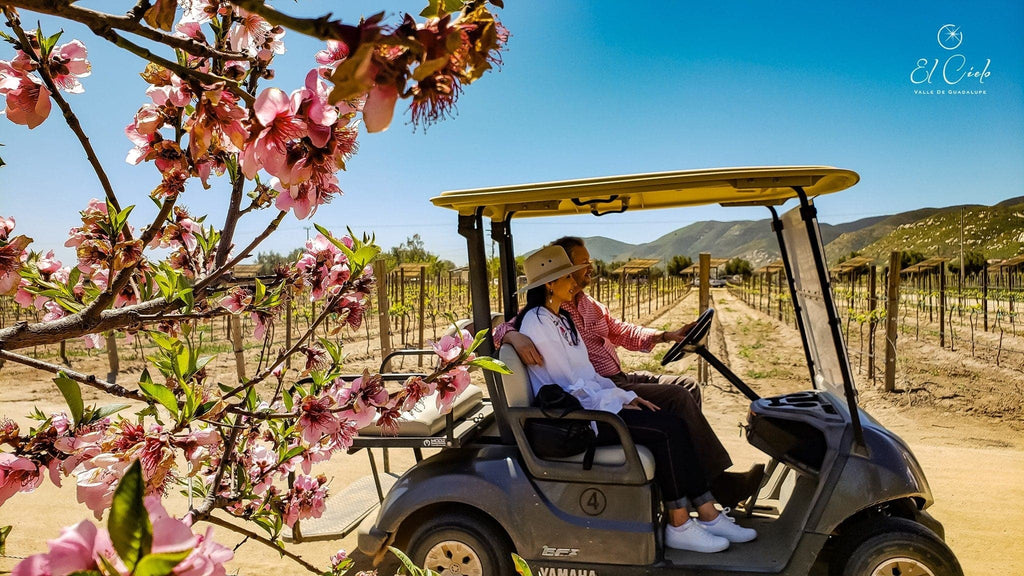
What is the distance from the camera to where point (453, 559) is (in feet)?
9.24

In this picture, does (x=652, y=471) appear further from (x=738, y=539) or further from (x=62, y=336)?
(x=62, y=336)

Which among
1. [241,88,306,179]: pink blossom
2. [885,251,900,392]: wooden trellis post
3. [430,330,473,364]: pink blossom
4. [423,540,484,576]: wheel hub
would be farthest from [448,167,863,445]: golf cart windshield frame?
[885,251,900,392]: wooden trellis post

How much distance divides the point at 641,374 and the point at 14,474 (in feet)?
10.9

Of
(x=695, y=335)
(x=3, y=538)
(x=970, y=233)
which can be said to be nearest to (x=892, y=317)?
(x=695, y=335)

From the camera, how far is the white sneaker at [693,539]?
107 inches

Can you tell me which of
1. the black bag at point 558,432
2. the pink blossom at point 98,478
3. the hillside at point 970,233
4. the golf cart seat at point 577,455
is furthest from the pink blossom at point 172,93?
the hillside at point 970,233

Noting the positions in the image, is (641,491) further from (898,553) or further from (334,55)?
(334,55)

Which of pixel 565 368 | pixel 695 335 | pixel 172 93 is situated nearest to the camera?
pixel 172 93

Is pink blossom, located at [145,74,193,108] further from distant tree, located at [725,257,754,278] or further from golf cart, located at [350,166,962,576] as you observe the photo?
distant tree, located at [725,257,754,278]

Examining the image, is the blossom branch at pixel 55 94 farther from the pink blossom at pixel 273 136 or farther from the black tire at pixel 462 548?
the black tire at pixel 462 548

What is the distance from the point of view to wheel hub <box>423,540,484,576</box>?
2807 mm

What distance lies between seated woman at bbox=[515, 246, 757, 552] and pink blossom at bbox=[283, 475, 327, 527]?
1186 millimetres

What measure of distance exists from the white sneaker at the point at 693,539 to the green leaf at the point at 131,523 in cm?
271

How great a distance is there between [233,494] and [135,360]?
597 inches
